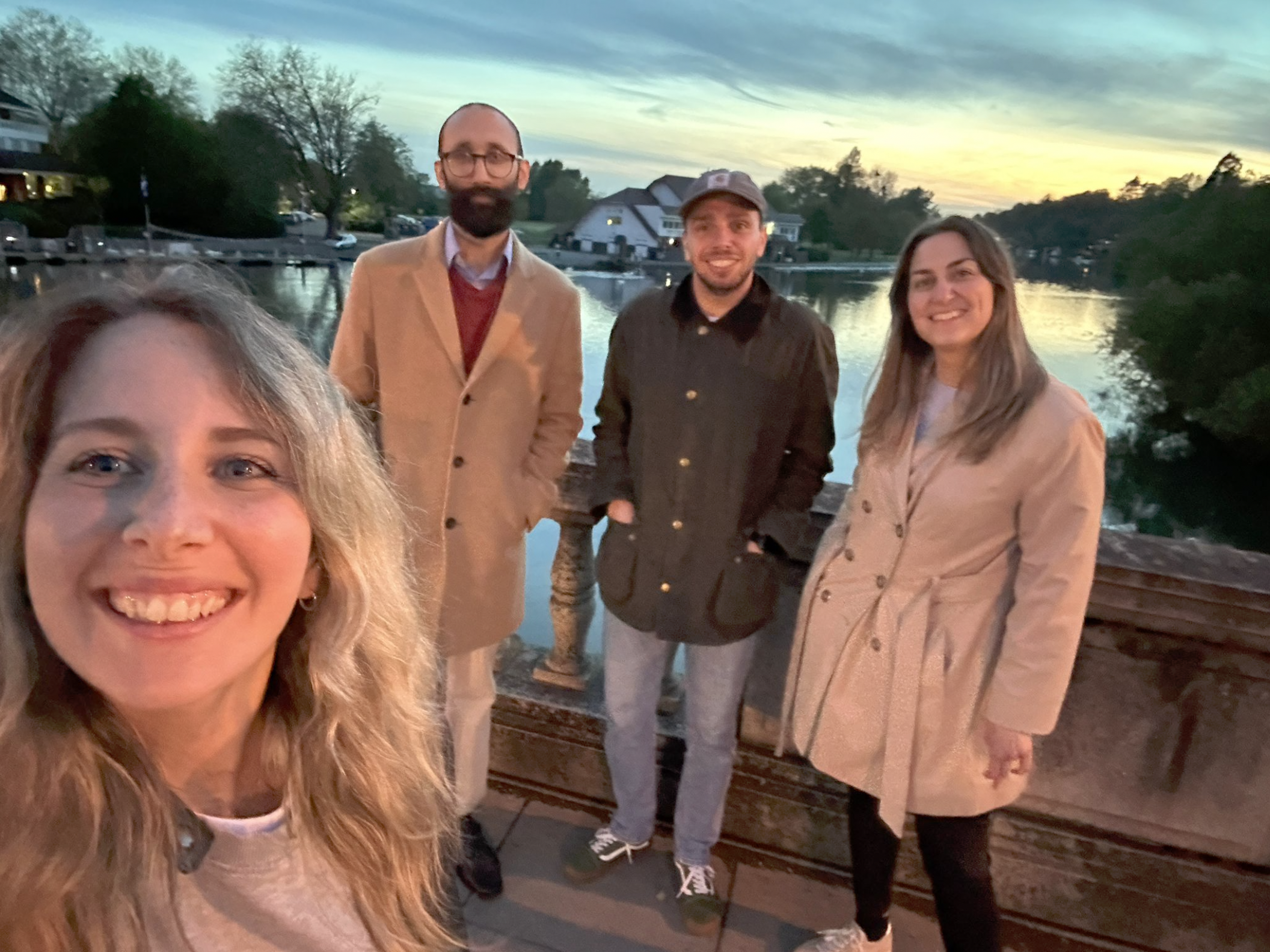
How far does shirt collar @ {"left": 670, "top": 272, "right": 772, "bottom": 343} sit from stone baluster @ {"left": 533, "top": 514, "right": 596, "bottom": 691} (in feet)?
2.71

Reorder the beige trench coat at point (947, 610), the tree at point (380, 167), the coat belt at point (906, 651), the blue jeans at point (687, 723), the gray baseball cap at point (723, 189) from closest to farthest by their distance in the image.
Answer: the beige trench coat at point (947, 610) → the coat belt at point (906, 651) → the gray baseball cap at point (723, 189) → the blue jeans at point (687, 723) → the tree at point (380, 167)

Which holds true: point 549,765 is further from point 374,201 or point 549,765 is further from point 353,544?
point 374,201

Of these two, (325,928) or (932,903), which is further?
(932,903)

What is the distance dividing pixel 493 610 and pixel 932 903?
4.65ft

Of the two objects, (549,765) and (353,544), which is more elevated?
(353,544)

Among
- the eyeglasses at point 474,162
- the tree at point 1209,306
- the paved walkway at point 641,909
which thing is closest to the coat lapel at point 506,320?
the eyeglasses at point 474,162

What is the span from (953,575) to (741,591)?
47cm

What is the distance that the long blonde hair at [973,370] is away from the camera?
4.73 feet

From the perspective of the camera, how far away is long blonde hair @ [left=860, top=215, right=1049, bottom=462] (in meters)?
1.44

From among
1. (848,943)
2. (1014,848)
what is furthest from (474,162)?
(1014,848)

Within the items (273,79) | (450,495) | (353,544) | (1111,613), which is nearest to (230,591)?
(353,544)

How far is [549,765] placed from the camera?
2438 millimetres

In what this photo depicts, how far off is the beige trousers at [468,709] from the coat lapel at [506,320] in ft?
2.39

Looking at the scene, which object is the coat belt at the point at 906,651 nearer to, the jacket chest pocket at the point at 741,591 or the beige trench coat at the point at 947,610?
the beige trench coat at the point at 947,610
